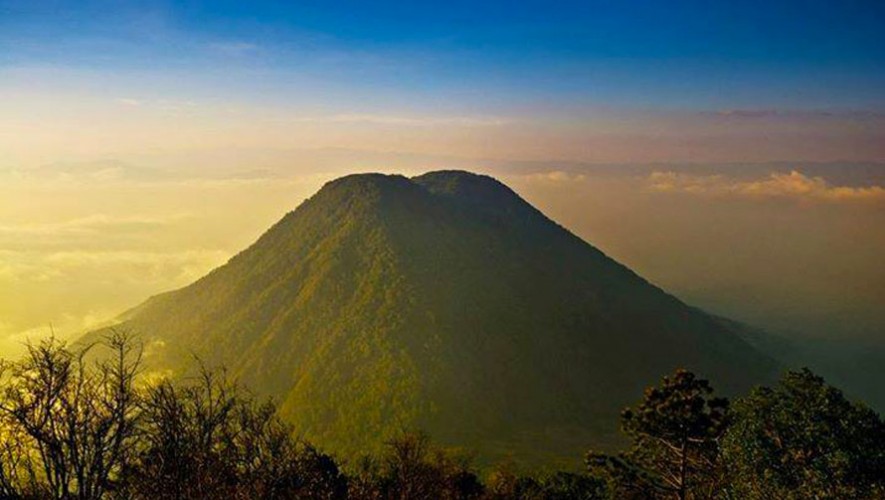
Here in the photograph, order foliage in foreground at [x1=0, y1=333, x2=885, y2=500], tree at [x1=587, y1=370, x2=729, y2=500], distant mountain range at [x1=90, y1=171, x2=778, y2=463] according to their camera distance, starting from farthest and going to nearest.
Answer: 1. distant mountain range at [x1=90, y1=171, x2=778, y2=463]
2. tree at [x1=587, y1=370, x2=729, y2=500]
3. foliage in foreground at [x1=0, y1=333, x2=885, y2=500]

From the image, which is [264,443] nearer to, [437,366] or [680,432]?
[680,432]

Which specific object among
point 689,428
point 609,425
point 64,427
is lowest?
point 609,425

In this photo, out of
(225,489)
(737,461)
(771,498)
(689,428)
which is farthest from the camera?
(689,428)

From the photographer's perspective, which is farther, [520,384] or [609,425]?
[520,384]

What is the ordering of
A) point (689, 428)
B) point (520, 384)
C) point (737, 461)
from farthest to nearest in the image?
point (520, 384), point (689, 428), point (737, 461)

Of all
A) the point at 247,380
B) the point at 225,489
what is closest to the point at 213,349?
the point at 247,380

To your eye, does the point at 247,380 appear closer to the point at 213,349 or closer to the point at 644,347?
the point at 213,349

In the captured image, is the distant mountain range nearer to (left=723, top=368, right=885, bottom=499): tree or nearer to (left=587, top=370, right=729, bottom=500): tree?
(left=587, top=370, right=729, bottom=500): tree

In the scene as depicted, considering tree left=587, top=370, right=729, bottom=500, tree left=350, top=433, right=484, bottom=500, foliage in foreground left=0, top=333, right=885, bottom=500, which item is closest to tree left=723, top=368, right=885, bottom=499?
foliage in foreground left=0, top=333, right=885, bottom=500
